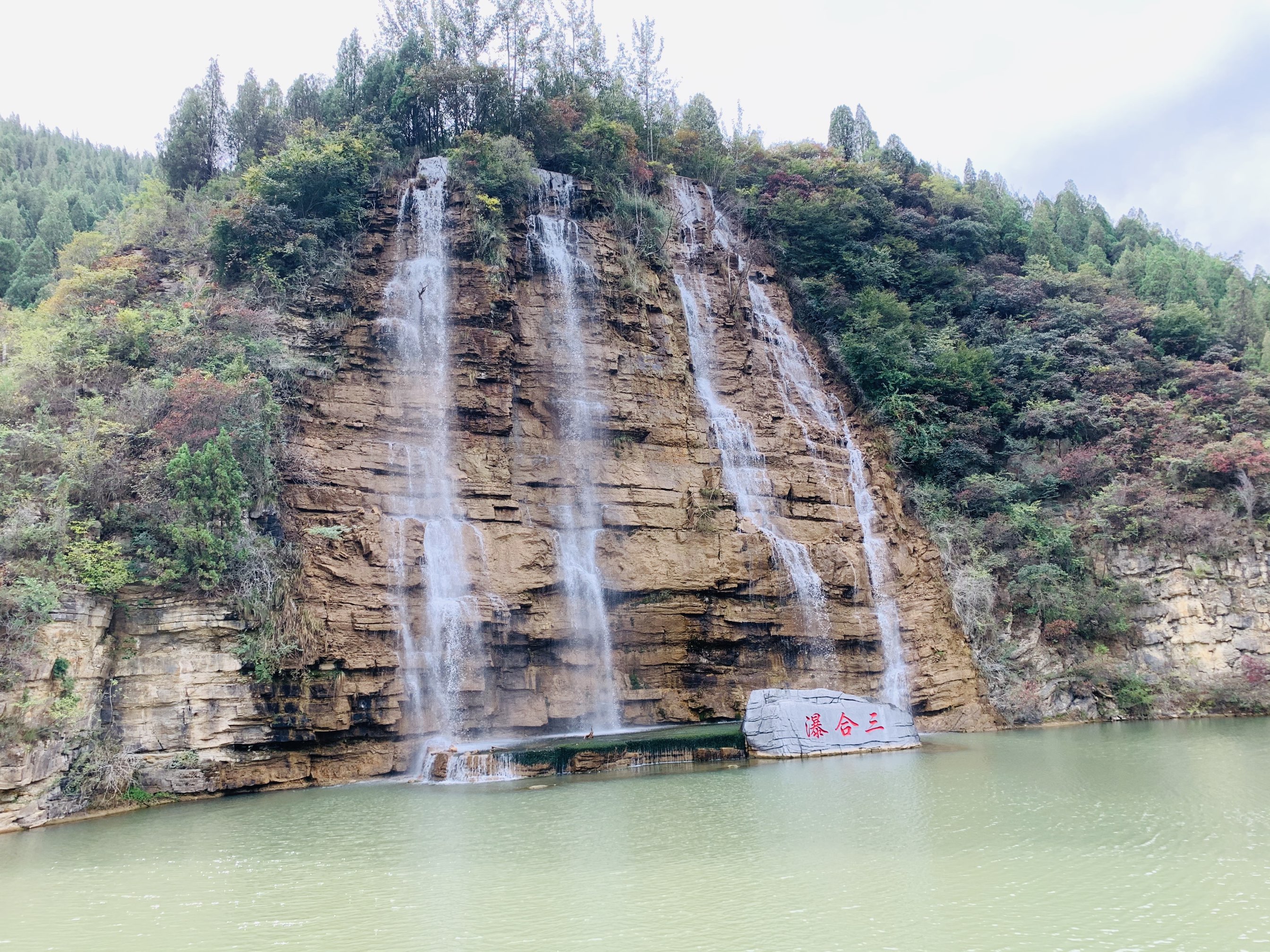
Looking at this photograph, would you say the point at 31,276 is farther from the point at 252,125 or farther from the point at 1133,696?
the point at 1133,696

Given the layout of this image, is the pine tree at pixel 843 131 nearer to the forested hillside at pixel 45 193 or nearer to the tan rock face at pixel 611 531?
the tan rock face at pixel 611 531

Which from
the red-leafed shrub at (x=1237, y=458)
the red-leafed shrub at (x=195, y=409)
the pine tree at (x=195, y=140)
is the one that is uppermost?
the pine tree at (x=195, y=140)

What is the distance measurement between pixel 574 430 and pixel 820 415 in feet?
29.7

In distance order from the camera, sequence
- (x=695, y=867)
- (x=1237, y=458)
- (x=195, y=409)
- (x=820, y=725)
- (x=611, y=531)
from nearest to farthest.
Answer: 1. (x=695, y=867)
2. (x=195, y=409)
3. (x=820, y=725)
4. (x=611, y=531)
5. (x=1237, y=458)

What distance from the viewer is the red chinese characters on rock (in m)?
20.5

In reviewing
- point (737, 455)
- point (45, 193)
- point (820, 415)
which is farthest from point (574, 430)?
point (45, 193)

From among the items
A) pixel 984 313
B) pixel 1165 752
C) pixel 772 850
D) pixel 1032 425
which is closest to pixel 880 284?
pixel 984 313

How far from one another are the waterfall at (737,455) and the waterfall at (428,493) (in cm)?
801

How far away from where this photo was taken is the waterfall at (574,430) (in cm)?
2309

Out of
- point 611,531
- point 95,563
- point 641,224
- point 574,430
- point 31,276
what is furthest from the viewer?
point 31,276

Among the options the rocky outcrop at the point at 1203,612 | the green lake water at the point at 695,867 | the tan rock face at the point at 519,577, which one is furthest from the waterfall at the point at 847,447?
A: the green lake water at the point at 695,867

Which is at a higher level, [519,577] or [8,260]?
[8,260]

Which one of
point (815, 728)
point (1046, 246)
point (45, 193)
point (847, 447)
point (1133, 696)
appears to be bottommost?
point (1133, 696)

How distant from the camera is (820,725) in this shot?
67.7ft
